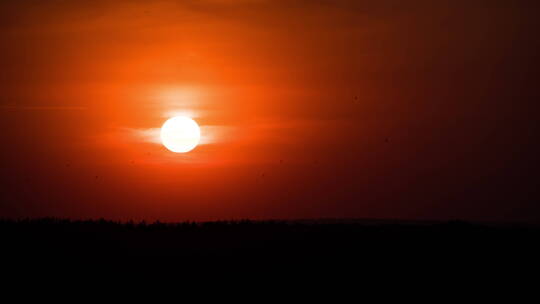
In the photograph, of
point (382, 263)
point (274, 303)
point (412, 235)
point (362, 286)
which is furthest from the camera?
point (412, 235)

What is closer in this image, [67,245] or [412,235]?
[67,245]

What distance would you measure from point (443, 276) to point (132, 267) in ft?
32.8

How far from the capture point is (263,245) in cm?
2642

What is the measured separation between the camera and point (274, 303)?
21078 mm

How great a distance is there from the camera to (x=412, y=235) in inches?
1117

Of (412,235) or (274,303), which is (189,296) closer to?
(274,303)

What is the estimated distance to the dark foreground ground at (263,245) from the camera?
24.6 meters

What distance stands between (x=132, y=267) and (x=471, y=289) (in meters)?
10.7

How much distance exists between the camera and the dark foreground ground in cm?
2456

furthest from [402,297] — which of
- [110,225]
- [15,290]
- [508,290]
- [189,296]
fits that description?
[110,225]

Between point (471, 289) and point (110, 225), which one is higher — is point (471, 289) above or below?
below

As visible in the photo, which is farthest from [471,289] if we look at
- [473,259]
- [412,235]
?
[412,235]

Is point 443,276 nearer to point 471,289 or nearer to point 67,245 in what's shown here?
point 471,289

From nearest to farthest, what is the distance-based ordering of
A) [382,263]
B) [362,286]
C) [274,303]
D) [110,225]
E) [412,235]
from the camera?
1. [274,303]
2. [362,286]
3. [382,263]
4. [412,235]
5. [110,225]
